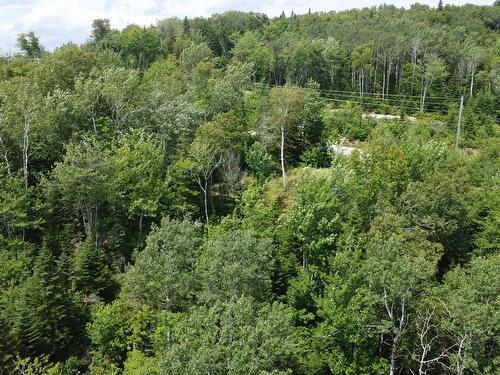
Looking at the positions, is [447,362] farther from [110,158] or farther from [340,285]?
[110,158]

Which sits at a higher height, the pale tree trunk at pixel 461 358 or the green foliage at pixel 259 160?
the green foliage at pixel 259 160

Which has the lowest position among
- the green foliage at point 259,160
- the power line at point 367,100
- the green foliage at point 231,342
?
the green foliage at point 231,342

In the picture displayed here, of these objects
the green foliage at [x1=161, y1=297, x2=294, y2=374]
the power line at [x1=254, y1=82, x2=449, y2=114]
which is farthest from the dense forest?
the power line at [x1=254, y1=82, x2=449, y2=114]

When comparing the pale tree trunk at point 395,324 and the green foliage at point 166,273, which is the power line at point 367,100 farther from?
the pale tree trunk at point 395,324

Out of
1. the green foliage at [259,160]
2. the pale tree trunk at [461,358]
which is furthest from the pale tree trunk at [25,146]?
the pale tree trunk at [461,358]

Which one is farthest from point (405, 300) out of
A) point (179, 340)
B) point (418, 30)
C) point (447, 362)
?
point (418, 30)

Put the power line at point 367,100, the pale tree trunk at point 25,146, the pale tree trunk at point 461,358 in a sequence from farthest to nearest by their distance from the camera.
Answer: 1. the power line at point 367,100
2. the pale tree trunk at point 25,146
3. the pale tree trunk at point 461,358

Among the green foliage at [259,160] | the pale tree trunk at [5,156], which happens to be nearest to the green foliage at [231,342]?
the green foliage at [259,160]

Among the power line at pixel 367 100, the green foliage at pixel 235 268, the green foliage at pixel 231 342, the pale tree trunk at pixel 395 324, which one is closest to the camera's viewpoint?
the green foliage at pixel 231 342

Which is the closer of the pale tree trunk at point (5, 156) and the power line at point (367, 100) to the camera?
the pale tree trunk at point (5, 156)
